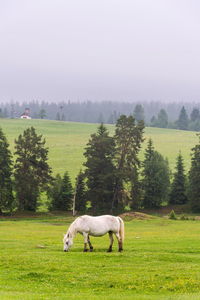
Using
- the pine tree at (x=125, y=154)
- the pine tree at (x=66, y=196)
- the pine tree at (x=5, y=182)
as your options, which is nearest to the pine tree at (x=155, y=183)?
the pine tree at (x=125, y=154)

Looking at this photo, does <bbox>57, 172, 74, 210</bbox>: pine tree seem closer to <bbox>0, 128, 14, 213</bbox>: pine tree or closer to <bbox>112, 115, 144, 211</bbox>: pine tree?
<bbox>112, 115, 144, 211</bbox>: pine tree

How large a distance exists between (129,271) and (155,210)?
57933 millimetres

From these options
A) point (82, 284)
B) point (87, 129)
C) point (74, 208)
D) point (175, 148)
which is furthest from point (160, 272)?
point (87, 129)

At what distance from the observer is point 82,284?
1708 centimetres

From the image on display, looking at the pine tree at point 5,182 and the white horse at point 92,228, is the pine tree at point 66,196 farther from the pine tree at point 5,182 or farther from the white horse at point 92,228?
the white horse at point 92,228

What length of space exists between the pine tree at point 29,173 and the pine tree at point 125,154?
1076 cm

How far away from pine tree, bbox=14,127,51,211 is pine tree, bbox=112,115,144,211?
10765 millimetres

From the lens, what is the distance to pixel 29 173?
72.1 m

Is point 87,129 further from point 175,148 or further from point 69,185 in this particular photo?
point 69,185

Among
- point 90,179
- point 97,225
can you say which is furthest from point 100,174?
point 97,225

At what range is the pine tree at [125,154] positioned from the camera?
7269 centimetres

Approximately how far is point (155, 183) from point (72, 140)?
79255 mm

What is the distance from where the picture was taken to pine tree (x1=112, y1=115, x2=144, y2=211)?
72688 millimetres

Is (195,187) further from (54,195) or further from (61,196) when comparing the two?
(54,195)
